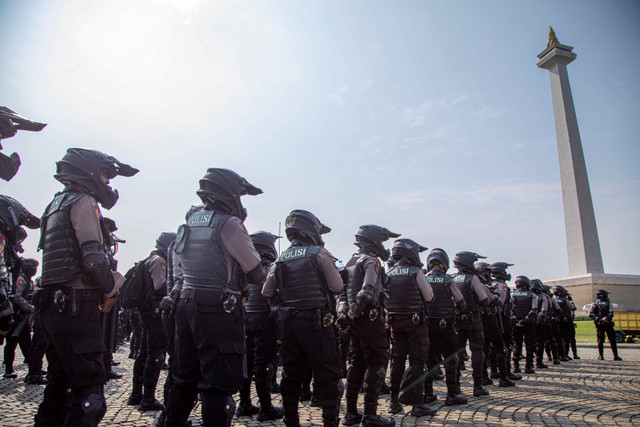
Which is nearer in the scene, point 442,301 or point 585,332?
point 442,301

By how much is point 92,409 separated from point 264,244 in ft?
15.8

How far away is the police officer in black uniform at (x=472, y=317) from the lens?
8.09 meters

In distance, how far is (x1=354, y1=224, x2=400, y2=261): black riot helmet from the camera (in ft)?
21.7

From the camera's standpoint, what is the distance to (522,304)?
11914mm

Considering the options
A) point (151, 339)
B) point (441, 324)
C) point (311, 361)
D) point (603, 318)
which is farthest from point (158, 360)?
point (603, 318)

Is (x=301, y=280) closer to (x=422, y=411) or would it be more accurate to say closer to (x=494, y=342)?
(x=422, y=411)

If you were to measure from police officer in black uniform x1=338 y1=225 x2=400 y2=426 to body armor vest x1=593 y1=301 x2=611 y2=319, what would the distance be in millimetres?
12048

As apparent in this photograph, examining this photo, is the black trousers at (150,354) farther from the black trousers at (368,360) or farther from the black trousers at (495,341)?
the black trousers at (495,341)

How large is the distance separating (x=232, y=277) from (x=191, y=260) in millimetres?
419

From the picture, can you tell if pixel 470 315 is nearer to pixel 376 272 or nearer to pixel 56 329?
pixel 376 272

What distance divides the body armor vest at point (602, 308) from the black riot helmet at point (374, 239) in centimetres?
1169

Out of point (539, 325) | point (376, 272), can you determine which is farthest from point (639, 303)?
point (376, 272)

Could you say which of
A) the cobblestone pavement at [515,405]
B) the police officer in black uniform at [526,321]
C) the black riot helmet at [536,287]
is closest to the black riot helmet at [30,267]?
the cobblestone pavement at [515,405]

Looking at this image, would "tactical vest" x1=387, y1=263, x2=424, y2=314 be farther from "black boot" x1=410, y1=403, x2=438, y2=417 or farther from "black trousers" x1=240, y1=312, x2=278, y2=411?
"black trousers" x1=240, y1=312, x2=278, y2=411
